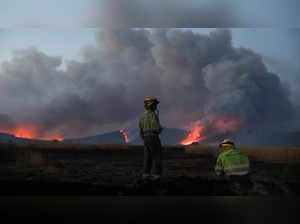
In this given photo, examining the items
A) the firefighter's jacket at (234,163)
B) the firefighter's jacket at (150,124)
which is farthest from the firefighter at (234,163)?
the firefighter's jacket at (150,124)

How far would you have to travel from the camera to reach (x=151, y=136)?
252 inches

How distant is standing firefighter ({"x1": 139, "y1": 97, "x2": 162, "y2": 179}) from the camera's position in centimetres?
637

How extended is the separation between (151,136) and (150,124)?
26 centimetres

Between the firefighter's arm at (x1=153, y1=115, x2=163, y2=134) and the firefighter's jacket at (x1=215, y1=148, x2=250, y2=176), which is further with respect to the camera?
the firefighter's arm at (x1=153, y1=115, x2=163, y2=134)

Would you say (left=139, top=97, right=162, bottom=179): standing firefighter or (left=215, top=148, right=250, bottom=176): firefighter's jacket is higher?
(left=139, top=97, right=162, bottom=179): standing firefighter

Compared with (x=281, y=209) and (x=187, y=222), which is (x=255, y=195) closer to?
(x=281, y=209)

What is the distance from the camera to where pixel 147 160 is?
6.51 meters

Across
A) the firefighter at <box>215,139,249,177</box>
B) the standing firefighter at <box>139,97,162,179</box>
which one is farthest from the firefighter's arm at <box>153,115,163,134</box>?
the firefighter at <box>215,139,249,177</box>

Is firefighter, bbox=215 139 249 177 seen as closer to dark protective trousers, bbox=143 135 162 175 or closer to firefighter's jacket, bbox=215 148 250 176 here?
firefighter's jacket, bbox=215 148 250 176

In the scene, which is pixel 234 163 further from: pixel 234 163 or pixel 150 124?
pixel 150 124

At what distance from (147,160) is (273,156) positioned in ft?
24.9

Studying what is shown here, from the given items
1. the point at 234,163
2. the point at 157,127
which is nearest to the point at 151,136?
the point at 157,127

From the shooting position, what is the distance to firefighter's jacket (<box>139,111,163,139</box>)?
638cm

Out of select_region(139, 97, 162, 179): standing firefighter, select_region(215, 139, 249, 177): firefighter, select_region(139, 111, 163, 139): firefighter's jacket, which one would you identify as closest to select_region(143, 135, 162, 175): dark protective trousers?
select_region(139, 97, 162, 179): standing firefighter
